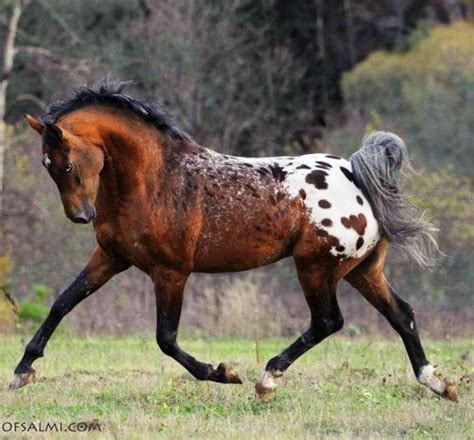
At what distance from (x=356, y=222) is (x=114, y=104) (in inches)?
80.0

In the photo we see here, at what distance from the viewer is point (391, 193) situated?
10414 millimetres

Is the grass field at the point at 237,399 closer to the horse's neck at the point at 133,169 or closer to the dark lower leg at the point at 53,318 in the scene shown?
the dark lower leg at the point at 53,318

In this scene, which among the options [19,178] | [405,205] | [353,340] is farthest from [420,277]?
[405,205]

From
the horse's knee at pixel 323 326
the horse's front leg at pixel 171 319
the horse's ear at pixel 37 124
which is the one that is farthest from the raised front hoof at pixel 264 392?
the horse's ear at pixel 37 124

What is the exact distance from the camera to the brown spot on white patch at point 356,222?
10.2 m

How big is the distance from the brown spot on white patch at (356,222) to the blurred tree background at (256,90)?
308 inches

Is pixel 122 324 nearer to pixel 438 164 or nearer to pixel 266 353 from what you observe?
pixel 266 353

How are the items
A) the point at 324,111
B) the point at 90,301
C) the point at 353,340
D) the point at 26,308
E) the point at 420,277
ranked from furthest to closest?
the point at 324,111
the point at 420,277
the point at 90,301
the point at 26,308
the point at 353,340

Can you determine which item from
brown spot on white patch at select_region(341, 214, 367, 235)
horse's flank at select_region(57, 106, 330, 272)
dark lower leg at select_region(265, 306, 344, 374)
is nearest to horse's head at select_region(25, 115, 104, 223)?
horse's flank at select_region(57, 106, 330, 272)

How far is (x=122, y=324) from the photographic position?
17188 mm

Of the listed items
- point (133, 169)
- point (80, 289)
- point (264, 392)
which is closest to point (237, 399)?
point (264, 392)

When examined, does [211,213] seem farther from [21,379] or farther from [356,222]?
[21,379]

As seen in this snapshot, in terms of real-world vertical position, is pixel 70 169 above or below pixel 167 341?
above

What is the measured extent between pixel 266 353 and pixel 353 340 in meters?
2.01
